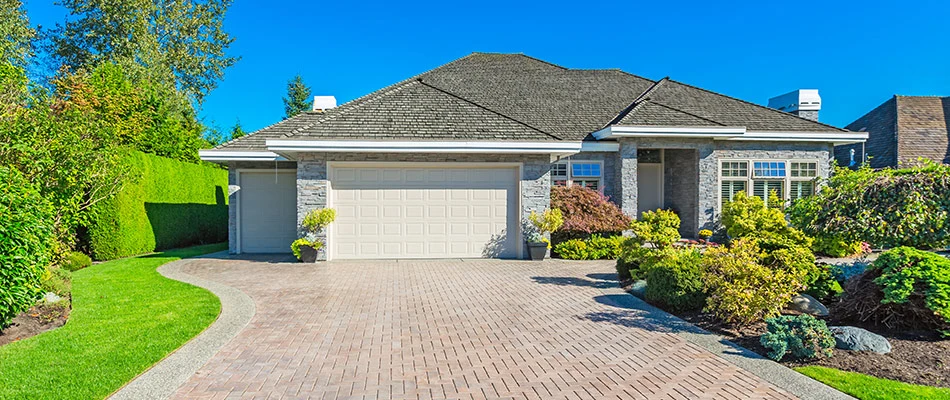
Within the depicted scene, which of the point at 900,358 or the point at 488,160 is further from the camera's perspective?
the point at 488,160

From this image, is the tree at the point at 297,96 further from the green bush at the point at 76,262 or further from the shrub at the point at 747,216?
the shrub at the point at 747,216

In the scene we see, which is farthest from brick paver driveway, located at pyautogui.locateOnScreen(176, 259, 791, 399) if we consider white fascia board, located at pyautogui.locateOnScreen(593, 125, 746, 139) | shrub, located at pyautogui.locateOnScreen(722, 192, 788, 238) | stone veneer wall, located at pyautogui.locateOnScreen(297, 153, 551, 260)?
white fascia board, located at pyautogui.locateOnScreen(593, 125, 746, 139)

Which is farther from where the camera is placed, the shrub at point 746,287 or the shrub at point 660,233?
the shrub at point 660,233

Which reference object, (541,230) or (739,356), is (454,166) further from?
(739,356)

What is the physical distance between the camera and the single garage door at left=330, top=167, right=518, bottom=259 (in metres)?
12.7

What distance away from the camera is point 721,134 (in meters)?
15.1

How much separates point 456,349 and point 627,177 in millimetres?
11374

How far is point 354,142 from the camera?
11930 mm

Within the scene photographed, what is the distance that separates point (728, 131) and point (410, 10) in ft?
41.3

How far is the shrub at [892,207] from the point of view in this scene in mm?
6352

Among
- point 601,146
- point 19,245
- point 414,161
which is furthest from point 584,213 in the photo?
point 19,245

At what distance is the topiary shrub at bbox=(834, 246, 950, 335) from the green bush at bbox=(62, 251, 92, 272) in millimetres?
14217

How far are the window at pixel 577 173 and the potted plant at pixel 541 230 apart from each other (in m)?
3.35

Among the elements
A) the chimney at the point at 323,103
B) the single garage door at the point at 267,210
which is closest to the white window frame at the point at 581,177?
the chimney at the point at 323,103
